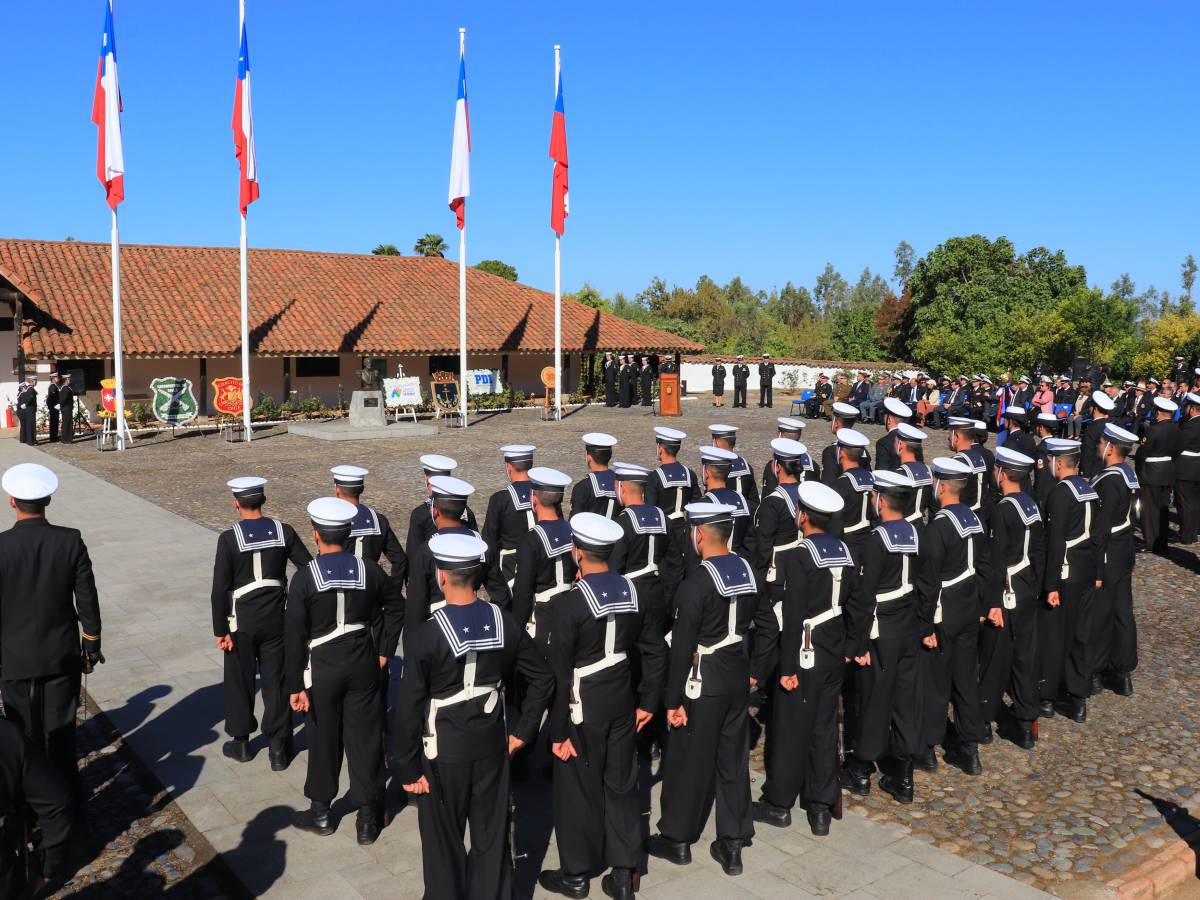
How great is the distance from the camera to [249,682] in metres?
6.62

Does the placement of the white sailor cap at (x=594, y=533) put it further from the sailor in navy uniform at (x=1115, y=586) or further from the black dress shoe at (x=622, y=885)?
the sailor in navy uniform at (x=1115, y=586)

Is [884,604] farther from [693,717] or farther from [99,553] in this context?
[99,553]

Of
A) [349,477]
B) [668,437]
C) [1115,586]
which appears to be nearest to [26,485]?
[349,477]

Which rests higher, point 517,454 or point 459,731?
point 517,454

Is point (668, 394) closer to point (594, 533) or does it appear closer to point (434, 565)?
point (434, 565)

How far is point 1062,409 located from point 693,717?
20172mm

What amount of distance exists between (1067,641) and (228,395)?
74.0 feet

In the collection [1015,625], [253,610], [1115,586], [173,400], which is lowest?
[1015,625]

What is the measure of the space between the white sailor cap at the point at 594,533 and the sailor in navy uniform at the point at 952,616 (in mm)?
2387

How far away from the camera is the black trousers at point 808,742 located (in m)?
5.80

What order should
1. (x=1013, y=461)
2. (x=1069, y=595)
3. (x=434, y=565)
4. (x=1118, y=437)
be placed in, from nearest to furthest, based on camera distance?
(x=434, y=565) → (x=1013, y=461) → (x=1069, y=595) → (x=1118, y=437)

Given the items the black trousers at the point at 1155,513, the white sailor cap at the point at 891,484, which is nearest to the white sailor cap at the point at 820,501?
the white sailor cap at the point at 891,484

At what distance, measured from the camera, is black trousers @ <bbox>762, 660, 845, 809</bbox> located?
580cm

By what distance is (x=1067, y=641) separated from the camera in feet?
25.4
